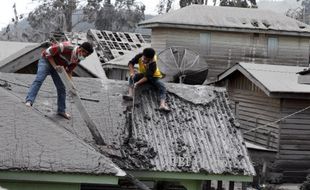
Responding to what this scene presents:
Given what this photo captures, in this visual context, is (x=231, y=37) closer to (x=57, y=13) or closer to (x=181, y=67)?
(x=181, y=67)

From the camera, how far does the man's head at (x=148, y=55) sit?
10.3 metres

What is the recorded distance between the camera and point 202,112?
10211mm

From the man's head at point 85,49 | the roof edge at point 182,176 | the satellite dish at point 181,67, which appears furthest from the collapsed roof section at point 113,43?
the roof edge at point 182,176

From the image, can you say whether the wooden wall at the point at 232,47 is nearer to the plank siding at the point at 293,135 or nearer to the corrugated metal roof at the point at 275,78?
the corrugated metal roof at the point at 275,78

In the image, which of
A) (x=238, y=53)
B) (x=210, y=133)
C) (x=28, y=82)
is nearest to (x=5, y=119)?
(x=28, y=82)

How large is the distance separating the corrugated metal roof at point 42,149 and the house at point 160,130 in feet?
0.59

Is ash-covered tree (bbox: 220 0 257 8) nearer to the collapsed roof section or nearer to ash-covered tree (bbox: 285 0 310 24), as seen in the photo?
ash-covered tree (bbox: 285 0 310 24)

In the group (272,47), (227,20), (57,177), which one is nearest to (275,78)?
(272,47)

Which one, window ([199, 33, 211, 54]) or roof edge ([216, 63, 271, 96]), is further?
window ([199, 33, 211, 54])

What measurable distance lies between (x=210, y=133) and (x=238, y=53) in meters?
22.0

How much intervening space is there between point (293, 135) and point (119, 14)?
3966 cm

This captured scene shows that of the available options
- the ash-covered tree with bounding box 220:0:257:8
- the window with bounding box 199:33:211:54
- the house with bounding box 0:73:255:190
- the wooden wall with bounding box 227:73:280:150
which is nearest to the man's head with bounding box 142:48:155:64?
the house with bounding box 0:73:255:190

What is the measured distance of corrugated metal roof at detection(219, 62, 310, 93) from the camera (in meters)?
19.7

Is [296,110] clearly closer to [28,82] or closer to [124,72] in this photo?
[28,82]
